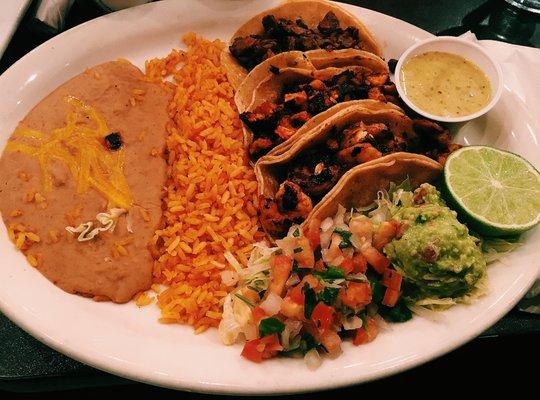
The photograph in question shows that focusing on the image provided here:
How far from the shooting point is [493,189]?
7.75 feet

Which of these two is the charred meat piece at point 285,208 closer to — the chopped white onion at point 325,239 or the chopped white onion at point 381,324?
the chopped white onion at point 325,239

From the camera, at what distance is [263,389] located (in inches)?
81.3

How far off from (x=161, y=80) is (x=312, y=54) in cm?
85

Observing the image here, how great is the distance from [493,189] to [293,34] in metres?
1.35

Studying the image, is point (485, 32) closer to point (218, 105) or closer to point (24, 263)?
point (218, 105)

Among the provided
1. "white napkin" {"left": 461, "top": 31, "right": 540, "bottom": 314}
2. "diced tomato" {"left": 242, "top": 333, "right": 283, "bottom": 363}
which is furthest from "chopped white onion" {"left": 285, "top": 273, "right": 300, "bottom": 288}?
"white napkin" {"left": 461, "top": 31, "right": 540, "bottom": 314}

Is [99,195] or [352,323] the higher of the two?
[99,195]

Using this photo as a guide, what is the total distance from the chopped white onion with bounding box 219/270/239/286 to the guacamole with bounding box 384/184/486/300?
2.24ft

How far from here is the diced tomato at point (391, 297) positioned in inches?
87.7

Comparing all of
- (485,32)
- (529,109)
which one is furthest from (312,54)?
(485,32)

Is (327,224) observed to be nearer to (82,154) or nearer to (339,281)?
(339,281)

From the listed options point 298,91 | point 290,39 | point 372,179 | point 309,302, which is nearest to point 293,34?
point 290,39

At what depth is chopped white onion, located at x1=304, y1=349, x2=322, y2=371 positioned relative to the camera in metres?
2.11

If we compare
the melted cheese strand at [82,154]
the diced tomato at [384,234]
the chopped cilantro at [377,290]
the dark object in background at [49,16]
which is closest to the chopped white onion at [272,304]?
the chopped cilantro at [377,290]
